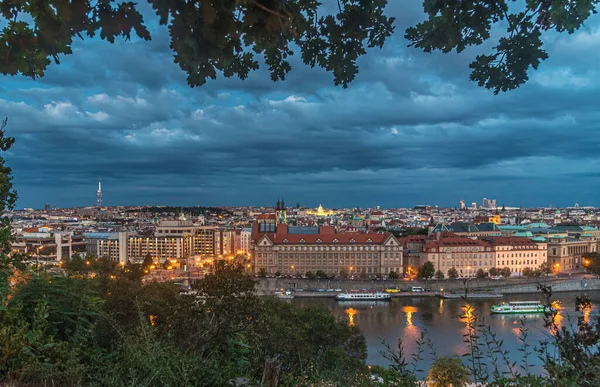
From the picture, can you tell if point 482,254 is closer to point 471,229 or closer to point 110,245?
point 471,229

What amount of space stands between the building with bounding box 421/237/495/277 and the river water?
6350 mm

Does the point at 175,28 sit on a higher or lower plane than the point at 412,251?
higher

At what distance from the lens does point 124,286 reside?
11812mm

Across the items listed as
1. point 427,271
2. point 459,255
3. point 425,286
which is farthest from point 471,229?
point 425,286

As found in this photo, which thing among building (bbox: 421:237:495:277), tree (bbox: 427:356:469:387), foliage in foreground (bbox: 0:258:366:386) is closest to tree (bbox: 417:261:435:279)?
building (bbox: 421:237:495:277)

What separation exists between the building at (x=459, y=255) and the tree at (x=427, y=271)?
2.32m

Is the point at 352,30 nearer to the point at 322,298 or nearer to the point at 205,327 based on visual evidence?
the point at 205,327

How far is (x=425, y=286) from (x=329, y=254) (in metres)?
7.53

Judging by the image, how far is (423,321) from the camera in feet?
67.0

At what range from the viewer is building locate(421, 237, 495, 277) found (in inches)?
1353

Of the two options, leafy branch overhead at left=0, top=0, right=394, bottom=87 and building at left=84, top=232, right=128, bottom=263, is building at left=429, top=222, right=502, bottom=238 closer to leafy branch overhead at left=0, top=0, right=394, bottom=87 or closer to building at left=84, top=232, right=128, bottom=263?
building at left=84, top=232, right=128, bottom=263

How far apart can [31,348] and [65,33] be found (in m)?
2.32

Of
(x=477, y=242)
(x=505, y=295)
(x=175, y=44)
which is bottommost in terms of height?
(x=505, y=295)

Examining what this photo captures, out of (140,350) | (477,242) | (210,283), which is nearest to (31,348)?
(140,350)
